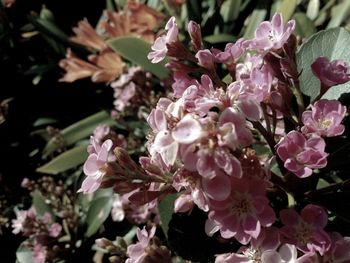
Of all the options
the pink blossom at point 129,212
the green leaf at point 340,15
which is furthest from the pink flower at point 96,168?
the green leaf at point 340,15

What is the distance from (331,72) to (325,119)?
10cm

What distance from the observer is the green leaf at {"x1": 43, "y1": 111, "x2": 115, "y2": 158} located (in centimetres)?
173

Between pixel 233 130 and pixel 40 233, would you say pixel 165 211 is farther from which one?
pixel 40 233

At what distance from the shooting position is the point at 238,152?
625 mm

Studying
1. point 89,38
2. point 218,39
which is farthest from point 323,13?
point 89,38

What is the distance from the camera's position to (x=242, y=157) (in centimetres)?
64

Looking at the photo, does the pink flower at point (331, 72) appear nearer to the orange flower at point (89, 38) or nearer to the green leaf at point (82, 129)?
the green leaf at point (82, 129)

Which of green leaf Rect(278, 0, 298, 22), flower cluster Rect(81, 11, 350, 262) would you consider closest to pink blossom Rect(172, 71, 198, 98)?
flower cluster Rect(81, 11, 350, 262)

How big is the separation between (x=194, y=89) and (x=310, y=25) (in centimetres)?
96

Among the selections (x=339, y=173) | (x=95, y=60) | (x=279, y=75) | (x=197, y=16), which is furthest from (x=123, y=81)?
(x=279, y=75)

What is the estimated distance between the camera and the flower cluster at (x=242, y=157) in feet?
1.97

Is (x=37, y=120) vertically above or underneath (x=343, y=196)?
underneath

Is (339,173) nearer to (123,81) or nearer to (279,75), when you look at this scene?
(279,75)

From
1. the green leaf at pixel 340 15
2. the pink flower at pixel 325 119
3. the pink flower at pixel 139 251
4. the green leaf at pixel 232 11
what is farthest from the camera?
the green leaf at pixel 232 11
